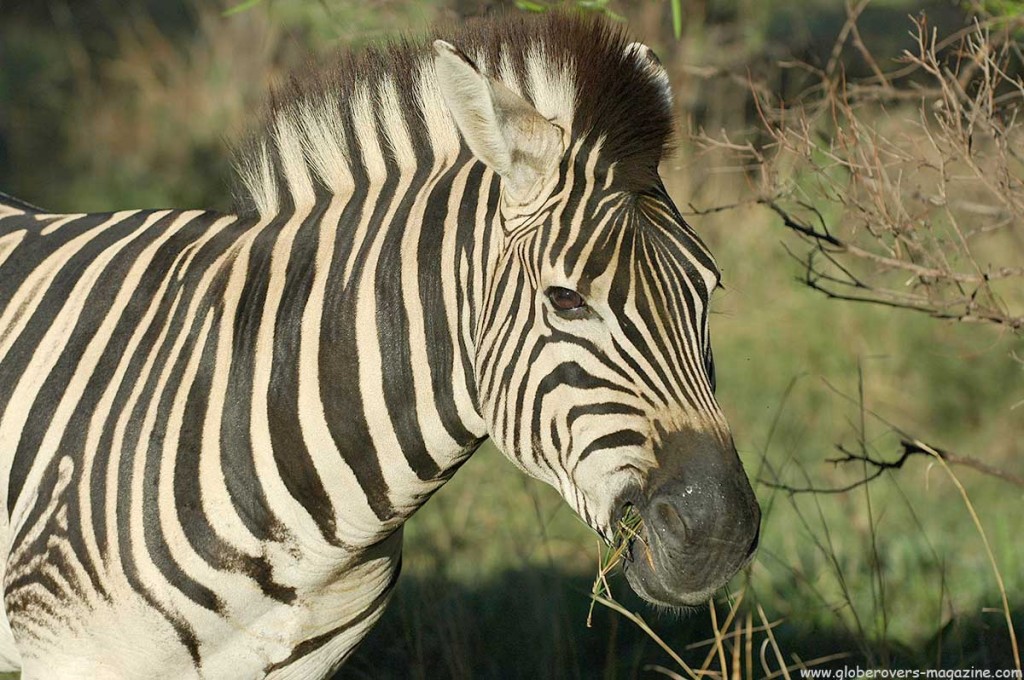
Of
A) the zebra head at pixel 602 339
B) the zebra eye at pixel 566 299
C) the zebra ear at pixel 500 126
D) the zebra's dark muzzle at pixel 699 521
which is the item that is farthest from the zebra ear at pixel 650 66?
the zebra's dark muzzle at pixel 699 521

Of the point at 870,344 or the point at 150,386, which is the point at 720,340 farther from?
the point at 150,386

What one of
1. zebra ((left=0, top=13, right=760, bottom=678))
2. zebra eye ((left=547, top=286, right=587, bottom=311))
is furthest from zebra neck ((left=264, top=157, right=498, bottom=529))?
zebra eye ((left=547, top=286, right=587, bottom=311))

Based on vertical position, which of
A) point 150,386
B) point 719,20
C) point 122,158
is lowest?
point 150,386

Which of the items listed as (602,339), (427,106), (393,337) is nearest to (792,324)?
(427,106)

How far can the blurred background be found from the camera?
3.45m

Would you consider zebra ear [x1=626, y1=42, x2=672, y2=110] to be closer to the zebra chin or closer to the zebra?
the zebra

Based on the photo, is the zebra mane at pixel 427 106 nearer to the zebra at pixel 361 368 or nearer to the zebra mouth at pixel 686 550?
the zebra at pixel 361 368

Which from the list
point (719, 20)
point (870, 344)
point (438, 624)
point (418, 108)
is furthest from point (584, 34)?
point (719, 20)

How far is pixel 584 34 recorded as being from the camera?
8.71ft

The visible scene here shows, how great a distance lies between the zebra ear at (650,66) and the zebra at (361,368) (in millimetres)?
11

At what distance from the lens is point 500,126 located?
2.42 meters

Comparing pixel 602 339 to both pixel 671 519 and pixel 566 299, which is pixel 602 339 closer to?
pixel 566 299

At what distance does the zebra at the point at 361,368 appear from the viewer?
2.38m

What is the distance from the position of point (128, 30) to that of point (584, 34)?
41.2 ft
